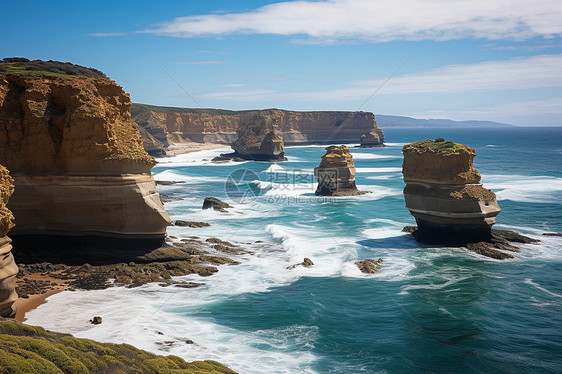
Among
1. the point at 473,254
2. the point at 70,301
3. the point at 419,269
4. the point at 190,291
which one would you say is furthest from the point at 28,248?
the point at 473,254

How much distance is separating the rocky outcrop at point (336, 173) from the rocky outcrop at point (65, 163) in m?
26.3

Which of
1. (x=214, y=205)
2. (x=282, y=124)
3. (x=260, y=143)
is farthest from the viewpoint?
(x=282, y=124)

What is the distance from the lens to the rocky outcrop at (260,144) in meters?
89.8

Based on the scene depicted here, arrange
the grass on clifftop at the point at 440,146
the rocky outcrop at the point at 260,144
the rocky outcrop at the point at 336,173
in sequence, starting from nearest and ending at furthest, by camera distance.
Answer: the grass on clifftop at the point at 440,146
the rocky outcrop at the point at 336,173
the rocky outcrop at the point at 260,144

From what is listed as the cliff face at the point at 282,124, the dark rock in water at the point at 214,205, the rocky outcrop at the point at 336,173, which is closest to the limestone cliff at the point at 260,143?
the cliff face at the point at 282,124

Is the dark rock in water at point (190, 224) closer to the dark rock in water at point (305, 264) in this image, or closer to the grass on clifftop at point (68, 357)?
the dark rock in water at point (305, 264)

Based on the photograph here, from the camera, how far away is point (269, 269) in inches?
843

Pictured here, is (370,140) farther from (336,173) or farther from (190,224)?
(190,224)

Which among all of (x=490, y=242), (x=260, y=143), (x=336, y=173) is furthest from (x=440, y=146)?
(x=260, y=143)

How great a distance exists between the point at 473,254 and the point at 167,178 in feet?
142

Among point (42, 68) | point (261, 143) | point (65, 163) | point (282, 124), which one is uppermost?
point (282, 124)

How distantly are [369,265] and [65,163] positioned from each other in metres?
13.7

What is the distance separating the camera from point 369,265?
2167cm

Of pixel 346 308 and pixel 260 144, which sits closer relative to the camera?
pixel 346 308
